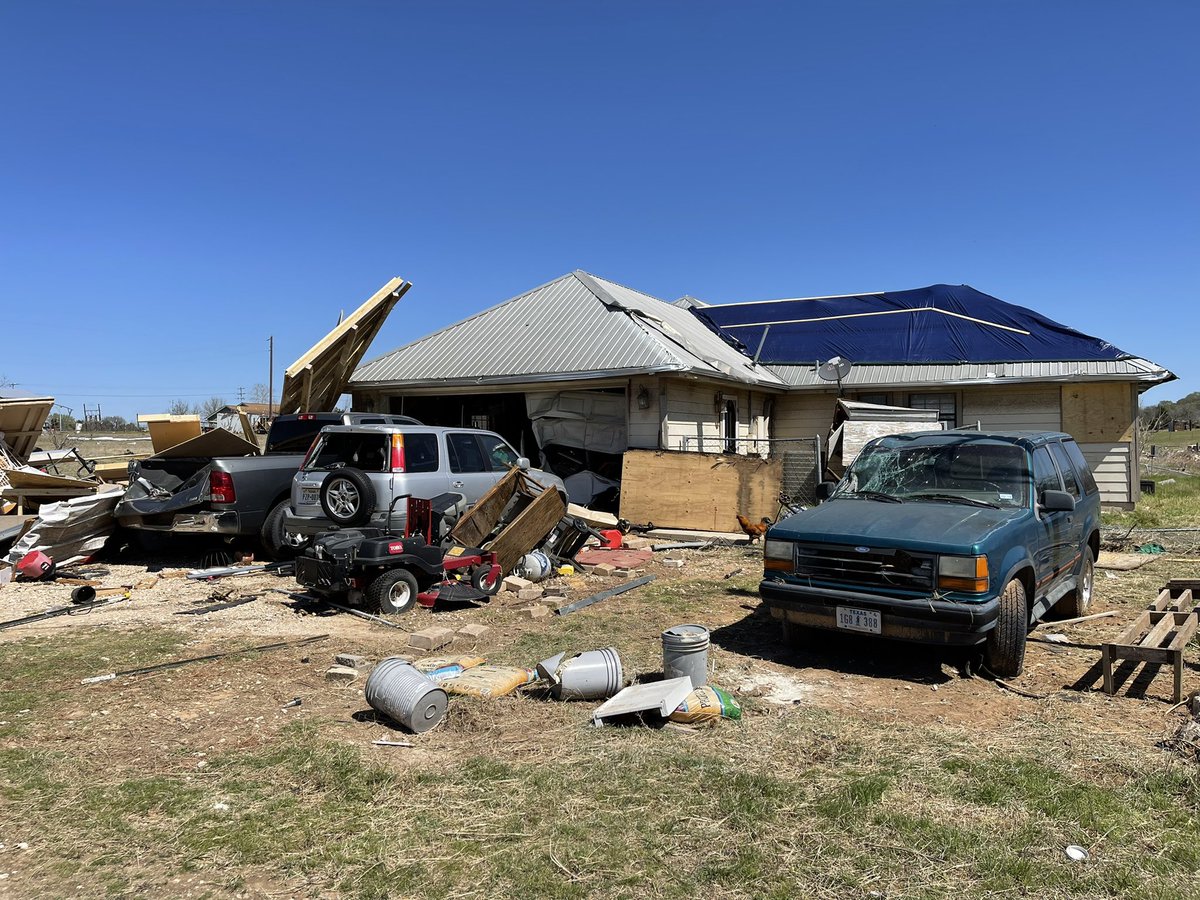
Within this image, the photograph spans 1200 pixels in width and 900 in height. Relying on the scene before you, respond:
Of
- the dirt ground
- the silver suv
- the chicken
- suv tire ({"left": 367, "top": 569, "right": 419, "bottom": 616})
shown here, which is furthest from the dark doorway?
suv tire ({"left": 367, "top": 569, "right": 419, "bottom": 616})

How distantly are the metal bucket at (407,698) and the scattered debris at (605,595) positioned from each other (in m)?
3.19

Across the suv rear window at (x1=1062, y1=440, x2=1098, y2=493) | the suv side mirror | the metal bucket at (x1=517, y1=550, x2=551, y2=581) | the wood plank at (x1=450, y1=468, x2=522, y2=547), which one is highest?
the suv rear window at (x1=1062, y1=440, x2=1098, y2=493)

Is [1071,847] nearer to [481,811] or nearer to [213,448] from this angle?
[481,811]

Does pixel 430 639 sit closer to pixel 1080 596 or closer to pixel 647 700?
pixel 647 700

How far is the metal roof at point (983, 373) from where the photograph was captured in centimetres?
1631

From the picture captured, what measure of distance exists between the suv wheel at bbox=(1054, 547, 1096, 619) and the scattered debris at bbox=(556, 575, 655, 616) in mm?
4332

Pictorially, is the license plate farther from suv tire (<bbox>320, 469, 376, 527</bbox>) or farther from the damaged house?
the damaged house

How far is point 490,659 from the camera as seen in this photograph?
6297mm

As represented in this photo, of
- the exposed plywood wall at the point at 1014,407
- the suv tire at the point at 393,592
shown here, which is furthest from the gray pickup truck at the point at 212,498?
the exposed plywood wall at the point at 1014,407

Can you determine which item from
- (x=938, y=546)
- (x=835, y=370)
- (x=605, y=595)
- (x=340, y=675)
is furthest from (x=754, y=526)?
(x=340, y=675)

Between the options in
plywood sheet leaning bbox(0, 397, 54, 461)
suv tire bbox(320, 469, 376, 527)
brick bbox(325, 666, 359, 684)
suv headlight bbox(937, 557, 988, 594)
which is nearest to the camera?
suv headlight bbox(937, 557, 988, 594)

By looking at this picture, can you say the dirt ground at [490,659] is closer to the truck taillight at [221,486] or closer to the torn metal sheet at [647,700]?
the torn metal sheet at [647,700]

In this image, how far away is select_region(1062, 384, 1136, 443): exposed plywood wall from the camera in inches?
660

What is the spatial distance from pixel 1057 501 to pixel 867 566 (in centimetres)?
170
